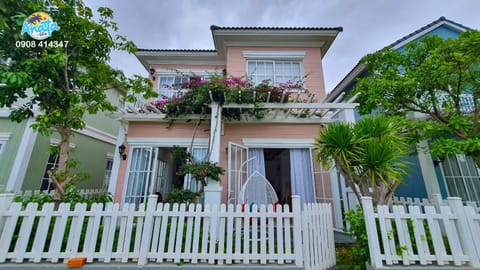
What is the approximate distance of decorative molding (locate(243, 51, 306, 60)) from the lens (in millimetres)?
6738

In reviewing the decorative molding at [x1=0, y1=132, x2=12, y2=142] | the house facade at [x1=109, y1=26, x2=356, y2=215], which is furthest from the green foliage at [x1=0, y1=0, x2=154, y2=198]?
the decorative molding at [x1=0, y1=132, x2=12, y2=142]

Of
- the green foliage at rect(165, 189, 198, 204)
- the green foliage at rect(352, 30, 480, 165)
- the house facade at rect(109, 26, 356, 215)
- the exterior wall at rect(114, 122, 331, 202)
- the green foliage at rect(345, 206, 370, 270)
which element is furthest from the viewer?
the exterior wall at rect(114, 122, 331, 202)

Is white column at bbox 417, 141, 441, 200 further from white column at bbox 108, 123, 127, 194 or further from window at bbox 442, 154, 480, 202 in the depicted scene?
white column at bbox 108, 123, 127, 194

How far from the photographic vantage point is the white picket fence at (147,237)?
270 centimetres

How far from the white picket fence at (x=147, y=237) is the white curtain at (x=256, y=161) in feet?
7.46

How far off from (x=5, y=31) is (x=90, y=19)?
1.40 meters

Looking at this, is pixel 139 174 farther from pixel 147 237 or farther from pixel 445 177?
pixel 445 177

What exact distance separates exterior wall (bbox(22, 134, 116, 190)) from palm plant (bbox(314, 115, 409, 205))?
6.34 metres

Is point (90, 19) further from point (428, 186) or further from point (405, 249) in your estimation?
point (428, 186)

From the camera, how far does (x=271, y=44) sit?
270 inches

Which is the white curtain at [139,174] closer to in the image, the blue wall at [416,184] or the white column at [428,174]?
the white column at [428,174]

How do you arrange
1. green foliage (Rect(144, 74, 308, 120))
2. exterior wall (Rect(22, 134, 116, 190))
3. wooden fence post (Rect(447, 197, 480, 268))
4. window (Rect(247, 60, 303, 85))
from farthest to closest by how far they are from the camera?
window (Rect(247, 60, 303, 85)), exterior wall (Rect(22, 134, 116, 190)), green foliage (Rect(144, 74, 308, 120)), wooden fence post (Rect(447, 197, 480, 268))

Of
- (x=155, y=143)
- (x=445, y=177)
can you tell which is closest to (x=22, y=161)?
(x=155, y=143)

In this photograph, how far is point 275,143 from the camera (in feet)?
17.7
